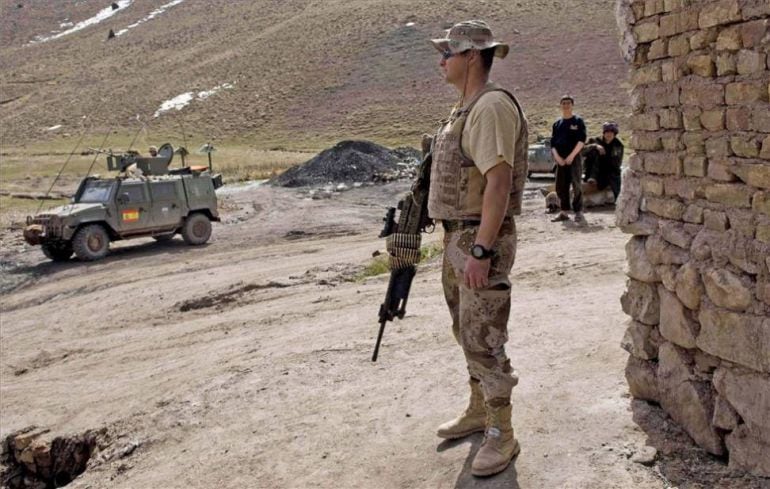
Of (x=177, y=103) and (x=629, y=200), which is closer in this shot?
(x=629, y=200)

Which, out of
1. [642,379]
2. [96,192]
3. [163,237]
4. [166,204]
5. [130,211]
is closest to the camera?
[642,379]

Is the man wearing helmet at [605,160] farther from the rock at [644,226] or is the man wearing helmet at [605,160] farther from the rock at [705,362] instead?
the rock at [705,362]

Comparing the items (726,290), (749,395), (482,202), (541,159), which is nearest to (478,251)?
(482,202)

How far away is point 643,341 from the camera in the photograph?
4711mm

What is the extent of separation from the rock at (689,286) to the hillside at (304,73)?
113 ft

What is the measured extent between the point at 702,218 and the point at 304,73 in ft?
177

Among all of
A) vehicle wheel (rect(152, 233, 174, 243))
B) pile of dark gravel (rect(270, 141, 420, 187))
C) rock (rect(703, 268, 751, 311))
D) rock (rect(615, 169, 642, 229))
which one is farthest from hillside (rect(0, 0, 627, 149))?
rock (rect(703, 268, 751, 311))

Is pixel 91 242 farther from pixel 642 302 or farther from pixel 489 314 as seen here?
pixel 489 314

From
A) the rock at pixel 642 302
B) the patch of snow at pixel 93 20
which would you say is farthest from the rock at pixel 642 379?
the patch of snow at pixel 93 20

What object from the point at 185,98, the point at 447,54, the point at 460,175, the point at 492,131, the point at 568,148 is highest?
the point at 185,98

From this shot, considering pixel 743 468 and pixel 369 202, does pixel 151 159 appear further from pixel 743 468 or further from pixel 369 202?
pixel 743 468

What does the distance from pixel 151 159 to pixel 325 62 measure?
137 ft

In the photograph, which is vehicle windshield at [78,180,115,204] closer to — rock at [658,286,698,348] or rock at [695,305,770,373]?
rock at [658,286,698,348]

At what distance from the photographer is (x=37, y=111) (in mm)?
58875
